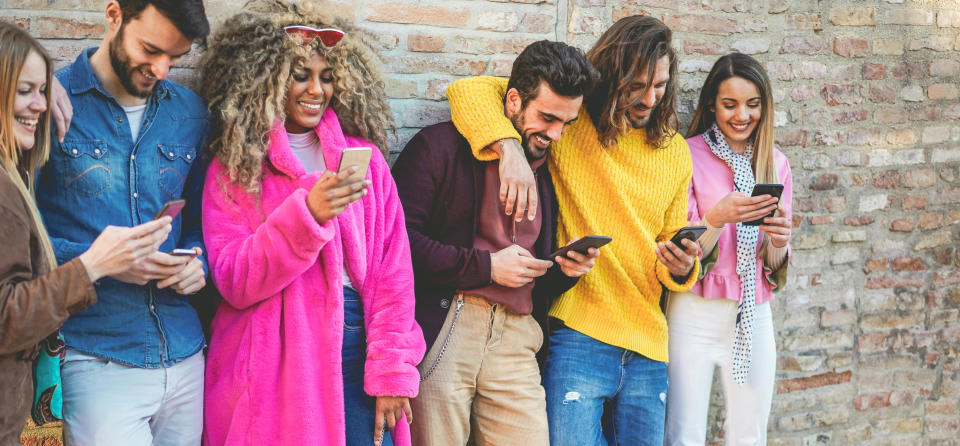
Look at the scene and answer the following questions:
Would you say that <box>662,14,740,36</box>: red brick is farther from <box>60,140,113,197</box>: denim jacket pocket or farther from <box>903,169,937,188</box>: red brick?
<box>60,140,113,197</box>: denim jacket pocket

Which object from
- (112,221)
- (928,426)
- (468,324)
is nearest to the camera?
(112,221)

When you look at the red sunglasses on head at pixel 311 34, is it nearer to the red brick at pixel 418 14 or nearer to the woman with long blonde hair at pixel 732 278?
the red brick at pixel 418 14

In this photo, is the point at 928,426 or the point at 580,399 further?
the point at 928,426

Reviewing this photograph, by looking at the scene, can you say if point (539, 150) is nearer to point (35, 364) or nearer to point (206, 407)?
point (206, 407)

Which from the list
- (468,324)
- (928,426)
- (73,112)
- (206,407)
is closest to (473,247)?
(468,324)

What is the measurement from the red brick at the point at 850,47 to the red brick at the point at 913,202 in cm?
81

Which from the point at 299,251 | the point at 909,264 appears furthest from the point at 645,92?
the point at 909,264

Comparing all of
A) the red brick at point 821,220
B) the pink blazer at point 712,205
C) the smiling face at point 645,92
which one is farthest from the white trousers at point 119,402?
the red brick at point 821,220

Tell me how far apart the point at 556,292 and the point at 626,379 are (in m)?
0.46

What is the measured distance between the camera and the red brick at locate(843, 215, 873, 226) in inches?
179

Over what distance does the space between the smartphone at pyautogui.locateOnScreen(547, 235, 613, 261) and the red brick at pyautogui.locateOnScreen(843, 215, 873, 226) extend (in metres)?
2.00

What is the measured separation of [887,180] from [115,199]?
3.80 meters

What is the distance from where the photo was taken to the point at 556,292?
11.2ft

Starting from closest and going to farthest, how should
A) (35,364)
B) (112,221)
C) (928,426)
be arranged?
(35,364)
(112,221)
(928,426)
